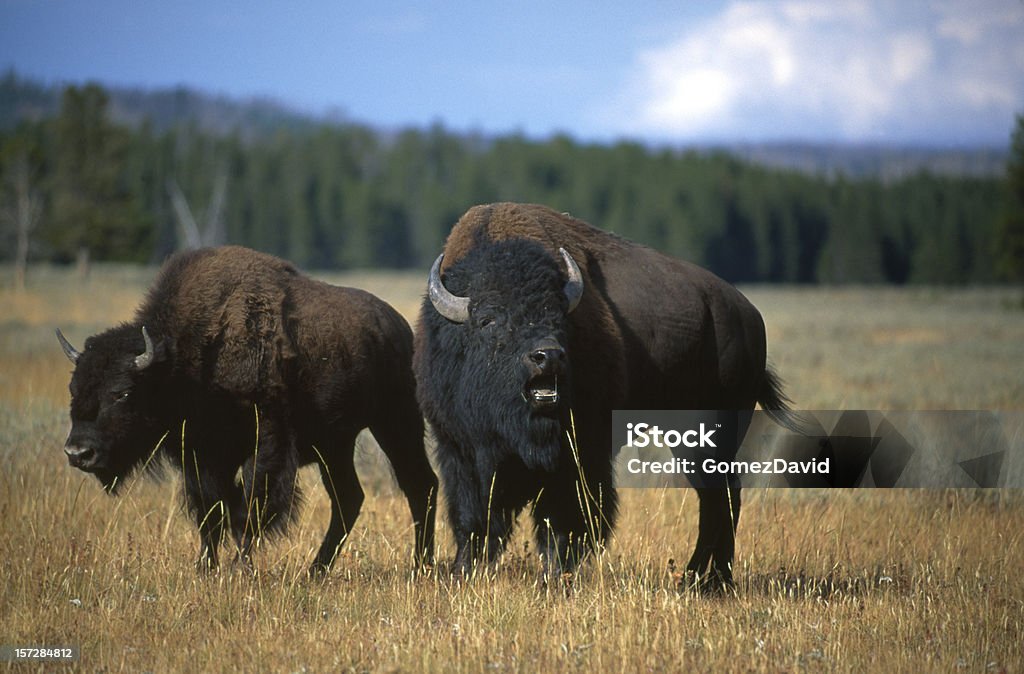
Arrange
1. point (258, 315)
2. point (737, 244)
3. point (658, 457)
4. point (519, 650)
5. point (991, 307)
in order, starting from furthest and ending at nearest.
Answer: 1. point (737, 244)
2. point (991, 307)
3. point (658, 457)
4. point (258, 315)
5. point (519, 650)

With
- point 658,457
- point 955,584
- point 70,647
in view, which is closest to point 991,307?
point 658,457

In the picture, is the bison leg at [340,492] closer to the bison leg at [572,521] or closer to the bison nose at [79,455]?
the bison nose at [79,455]

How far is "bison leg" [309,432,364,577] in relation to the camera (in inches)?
305

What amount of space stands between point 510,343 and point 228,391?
2245mm

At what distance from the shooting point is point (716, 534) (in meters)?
7.41

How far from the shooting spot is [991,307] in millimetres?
54562

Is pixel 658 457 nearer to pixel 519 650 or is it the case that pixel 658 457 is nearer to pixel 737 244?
pixel 519 650

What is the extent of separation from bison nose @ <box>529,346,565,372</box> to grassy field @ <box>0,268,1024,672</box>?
4.33ft

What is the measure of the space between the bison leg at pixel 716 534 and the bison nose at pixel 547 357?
1.96m

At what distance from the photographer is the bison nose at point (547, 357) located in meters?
5.95

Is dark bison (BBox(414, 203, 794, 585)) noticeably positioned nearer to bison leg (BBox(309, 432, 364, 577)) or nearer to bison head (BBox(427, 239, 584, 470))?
bison head (BBox(427, 239, 584, 470))

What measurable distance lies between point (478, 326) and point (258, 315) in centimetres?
194

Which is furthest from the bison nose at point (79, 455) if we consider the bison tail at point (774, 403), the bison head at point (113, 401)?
the bison tail at point (774, 403)

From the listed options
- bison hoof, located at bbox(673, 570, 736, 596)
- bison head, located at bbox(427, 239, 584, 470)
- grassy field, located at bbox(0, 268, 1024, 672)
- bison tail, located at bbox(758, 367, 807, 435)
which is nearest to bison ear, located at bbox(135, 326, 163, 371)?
grassy field, located at bbox(0, 268, 1024, 672)
